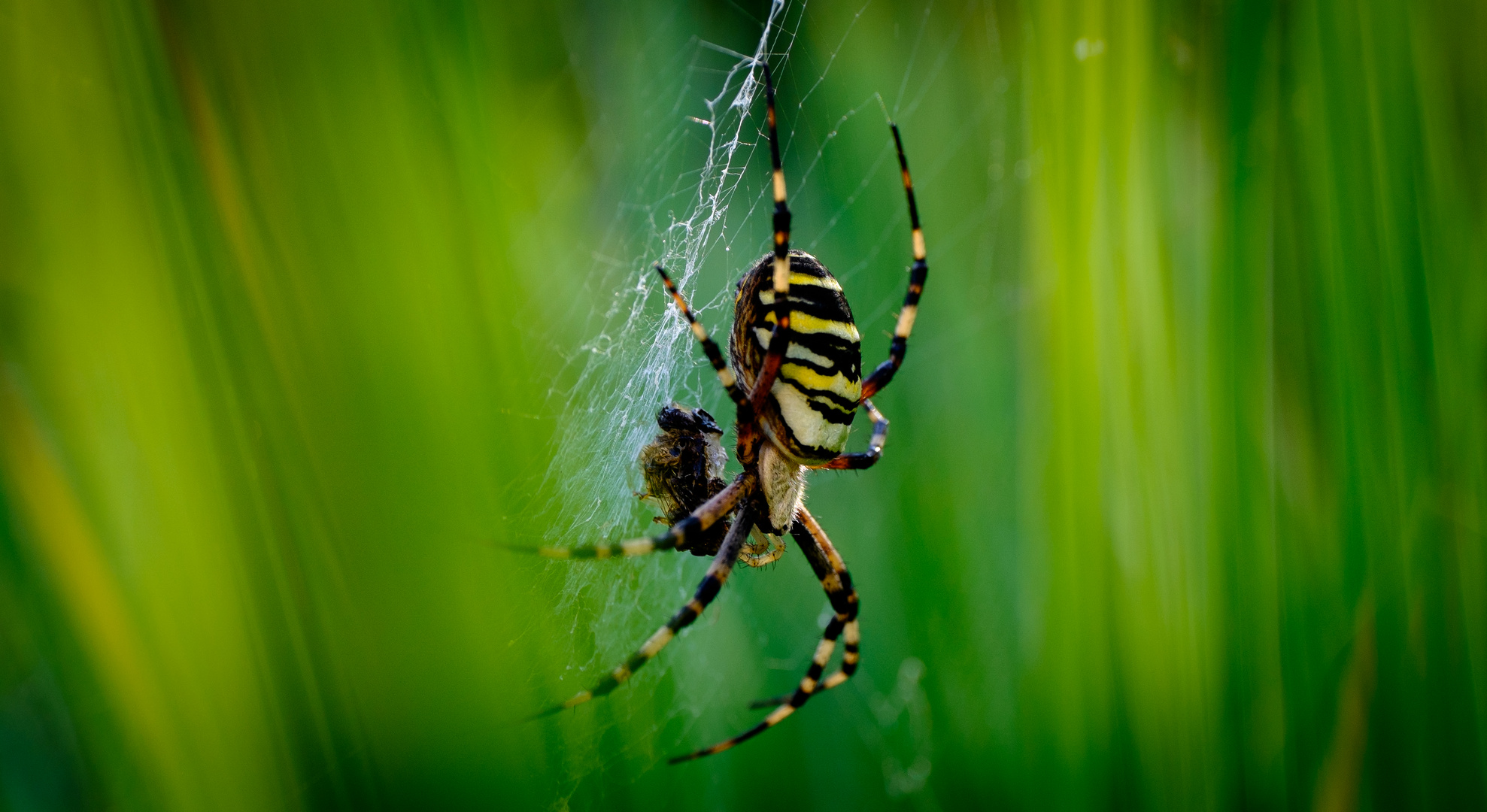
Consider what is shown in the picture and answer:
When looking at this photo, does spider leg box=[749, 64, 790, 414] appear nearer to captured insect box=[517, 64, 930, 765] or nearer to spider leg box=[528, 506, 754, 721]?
captured insect box=[517, 64, 930, 765]

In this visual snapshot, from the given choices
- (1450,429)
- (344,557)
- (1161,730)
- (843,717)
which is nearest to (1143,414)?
(1450,429)

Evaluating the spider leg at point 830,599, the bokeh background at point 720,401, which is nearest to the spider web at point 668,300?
the bokeh background at point 720,401

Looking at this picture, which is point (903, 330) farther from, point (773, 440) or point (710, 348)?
point (710, 348)

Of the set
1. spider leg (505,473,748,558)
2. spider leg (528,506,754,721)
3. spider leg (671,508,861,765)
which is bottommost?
spider leg (671,508,861,765)

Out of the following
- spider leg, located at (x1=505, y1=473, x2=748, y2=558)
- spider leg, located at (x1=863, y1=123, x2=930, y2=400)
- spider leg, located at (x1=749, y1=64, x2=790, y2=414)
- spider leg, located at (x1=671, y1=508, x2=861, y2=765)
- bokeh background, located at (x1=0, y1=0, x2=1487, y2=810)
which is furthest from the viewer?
spider leg, located at (x1=671, y1=508, x2=861, y2=765)

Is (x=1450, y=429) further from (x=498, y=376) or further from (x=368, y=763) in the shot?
(x=368, y=763)

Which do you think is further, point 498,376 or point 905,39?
point 905,39

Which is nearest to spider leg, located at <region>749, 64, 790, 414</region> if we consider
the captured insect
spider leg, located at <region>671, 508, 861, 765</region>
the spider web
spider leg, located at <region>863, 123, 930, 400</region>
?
the captured insect

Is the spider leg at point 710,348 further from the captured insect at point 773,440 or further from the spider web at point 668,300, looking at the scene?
the spider web at point 668,300

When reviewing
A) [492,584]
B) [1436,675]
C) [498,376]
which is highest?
[498,376]
